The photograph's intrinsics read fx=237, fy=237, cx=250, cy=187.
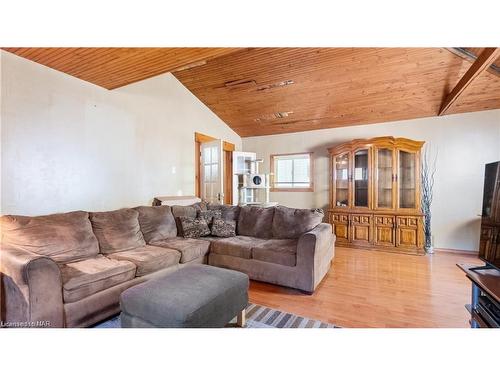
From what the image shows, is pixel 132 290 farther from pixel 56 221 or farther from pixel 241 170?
pixel 241 170

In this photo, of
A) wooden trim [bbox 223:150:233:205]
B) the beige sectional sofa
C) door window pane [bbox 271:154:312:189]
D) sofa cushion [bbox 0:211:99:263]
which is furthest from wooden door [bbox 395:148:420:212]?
sofa cushion [bbox 0:211:99:263]

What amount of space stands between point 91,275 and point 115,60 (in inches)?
82.2

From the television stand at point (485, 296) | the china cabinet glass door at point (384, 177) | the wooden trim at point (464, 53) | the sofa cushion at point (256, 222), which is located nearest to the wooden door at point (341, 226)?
the china cabinet glass door at point (384, 177)

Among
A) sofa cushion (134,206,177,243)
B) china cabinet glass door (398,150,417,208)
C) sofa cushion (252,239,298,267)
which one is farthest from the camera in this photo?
china cabinet glass door (398,150,417,208)

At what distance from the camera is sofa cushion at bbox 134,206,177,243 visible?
299 cm

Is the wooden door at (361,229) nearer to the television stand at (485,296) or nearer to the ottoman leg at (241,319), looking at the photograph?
the television stand at (485,296)

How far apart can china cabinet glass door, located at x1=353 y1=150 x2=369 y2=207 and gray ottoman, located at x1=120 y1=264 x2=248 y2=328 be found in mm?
3382

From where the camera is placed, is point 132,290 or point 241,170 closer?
point 132,290

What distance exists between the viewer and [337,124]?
16.0 ft

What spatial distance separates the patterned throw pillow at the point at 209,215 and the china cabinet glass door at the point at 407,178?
3.22m

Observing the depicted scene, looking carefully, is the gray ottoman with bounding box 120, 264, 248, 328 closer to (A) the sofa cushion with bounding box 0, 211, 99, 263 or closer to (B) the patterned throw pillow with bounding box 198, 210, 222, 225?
(A) the sofa cushion with bounding box 0, 211, 99, 263

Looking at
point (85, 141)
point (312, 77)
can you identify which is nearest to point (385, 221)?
point (312, 77)
